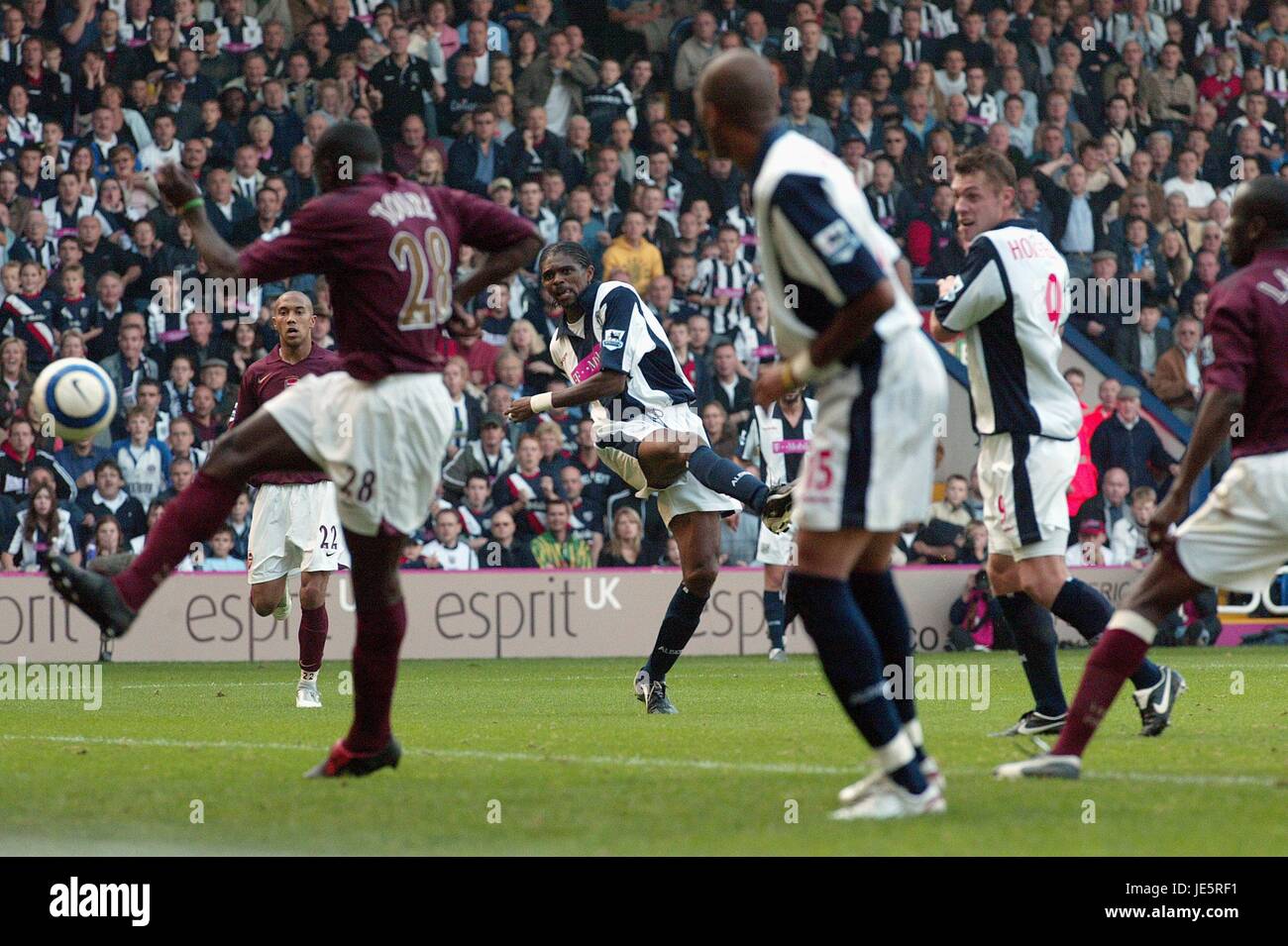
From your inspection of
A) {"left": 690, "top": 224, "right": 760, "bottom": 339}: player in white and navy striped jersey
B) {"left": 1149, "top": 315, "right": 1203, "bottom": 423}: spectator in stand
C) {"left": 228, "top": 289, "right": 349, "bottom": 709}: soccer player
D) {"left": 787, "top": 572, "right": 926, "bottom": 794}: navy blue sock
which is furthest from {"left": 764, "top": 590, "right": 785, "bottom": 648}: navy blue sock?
{"left": 787, "top": 572, "right": 926, "bottom": 794}: navy blue sock

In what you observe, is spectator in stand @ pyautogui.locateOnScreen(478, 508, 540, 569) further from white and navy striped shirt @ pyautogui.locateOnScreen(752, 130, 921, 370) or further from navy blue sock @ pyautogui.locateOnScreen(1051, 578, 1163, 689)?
white and navy striped shirt @ pyautogui.locateOnScreen(752, 130, 921, 370)

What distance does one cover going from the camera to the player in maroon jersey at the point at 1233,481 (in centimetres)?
620

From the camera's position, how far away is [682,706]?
1102 centimetres

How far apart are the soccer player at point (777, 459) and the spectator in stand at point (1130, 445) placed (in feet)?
11.9

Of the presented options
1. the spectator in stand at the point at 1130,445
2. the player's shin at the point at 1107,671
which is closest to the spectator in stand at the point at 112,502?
the spectator in stand at the point at 1130,445

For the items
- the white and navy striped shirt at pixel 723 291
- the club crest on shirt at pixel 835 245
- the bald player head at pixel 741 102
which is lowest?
the club crest on shirt at pixel 835 245

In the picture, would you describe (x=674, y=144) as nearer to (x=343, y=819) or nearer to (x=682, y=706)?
(x=682, y=706)

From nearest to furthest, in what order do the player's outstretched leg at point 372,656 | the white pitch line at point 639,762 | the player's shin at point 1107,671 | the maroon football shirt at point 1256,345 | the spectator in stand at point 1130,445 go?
the maroon football shirt at point 1256,345 → the player's shin at point 1107,671 → the white pitch line at point 639,762 → the player's outstretched leg at point 372,656 → the spectator in stand at point 1130,445

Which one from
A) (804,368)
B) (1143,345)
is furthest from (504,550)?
(804,368)

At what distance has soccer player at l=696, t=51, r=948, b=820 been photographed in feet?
17.7

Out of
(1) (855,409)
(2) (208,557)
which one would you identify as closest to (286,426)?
(1) (855,409)

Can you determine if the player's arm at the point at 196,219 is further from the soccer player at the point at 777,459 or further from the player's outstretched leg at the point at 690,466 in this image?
the soccer player at the point at 777,459

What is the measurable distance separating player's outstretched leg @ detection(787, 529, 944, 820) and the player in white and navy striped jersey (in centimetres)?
1463

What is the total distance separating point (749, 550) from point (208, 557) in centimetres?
569
